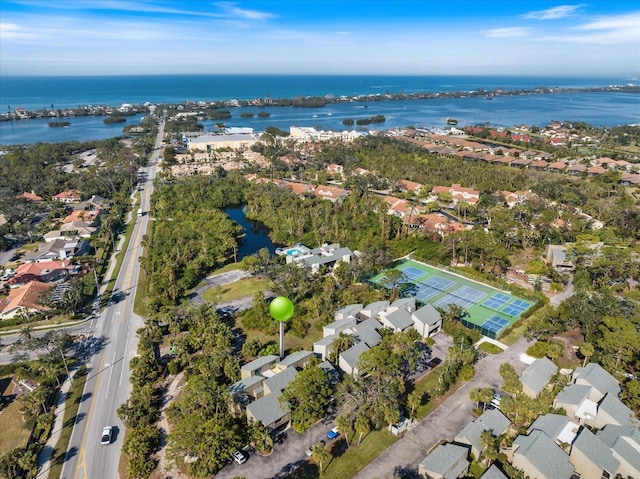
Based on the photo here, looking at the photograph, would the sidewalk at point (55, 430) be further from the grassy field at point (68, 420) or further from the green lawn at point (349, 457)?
the green lawn at point (349, 457)

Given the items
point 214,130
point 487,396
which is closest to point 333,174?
point 487,396

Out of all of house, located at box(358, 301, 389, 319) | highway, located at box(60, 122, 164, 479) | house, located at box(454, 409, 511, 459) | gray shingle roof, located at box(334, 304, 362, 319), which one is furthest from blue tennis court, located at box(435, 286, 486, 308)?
highway, located at box(60, 122, 164, 479)

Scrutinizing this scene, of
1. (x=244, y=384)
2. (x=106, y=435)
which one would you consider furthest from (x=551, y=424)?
(x=106, y=435)

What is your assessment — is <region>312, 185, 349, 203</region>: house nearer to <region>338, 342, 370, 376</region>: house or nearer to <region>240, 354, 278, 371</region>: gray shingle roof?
<region>338, 342, 370, 376</region>: house

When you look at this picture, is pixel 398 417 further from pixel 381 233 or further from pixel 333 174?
pixel 333 174

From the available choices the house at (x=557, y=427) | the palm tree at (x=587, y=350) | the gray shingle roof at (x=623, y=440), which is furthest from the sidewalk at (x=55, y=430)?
the palm tree at (x=587, y=350)
